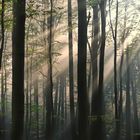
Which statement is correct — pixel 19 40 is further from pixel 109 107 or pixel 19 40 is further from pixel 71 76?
pixel 109 107

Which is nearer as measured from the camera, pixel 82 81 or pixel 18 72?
pixel 18 72

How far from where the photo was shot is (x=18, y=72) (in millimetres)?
9977

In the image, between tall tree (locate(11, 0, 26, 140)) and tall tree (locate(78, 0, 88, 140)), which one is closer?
tall tree (locate(11, 0, 26, 140))

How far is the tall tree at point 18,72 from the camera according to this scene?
9.77 m

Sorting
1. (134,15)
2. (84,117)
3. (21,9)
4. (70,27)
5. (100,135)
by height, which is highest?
(134,15)

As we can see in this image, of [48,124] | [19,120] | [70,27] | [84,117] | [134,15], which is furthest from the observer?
[134,15]

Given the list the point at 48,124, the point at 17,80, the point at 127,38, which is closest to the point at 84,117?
the point at 17,80

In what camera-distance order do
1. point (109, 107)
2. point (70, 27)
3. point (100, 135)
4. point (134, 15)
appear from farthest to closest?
point (109, 107) < point (134, 15) < point (70, 27) < point (100, 135)

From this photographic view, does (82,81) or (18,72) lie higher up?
(18,72)

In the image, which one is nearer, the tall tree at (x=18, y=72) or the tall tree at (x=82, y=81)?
the tall tree at (x=18, y=72)

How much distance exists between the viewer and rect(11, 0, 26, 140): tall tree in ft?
32.0

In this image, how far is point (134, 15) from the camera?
1204 inches

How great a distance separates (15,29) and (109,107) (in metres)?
44.1

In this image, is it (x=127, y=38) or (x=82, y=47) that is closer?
(x=82, y=47)
